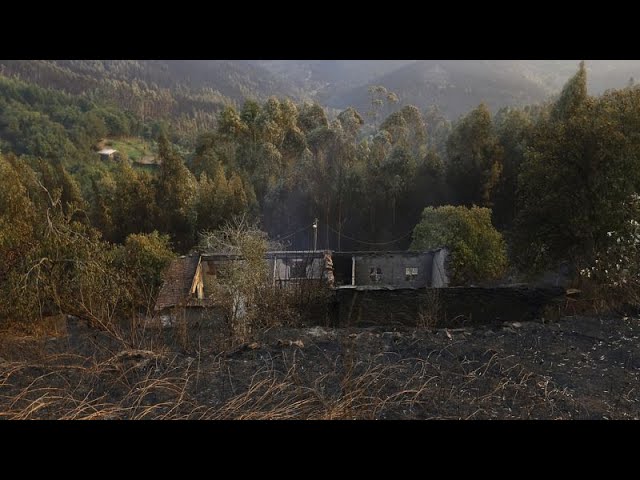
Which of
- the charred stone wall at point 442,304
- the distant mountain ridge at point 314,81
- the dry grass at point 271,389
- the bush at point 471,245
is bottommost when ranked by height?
the dry grass at point 271,389

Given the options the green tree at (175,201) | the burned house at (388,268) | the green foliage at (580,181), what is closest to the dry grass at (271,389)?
the green foliage at (580,181)

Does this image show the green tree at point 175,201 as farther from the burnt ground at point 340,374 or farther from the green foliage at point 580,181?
the burnt ground at point 340,374

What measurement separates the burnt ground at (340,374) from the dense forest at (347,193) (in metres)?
0.69

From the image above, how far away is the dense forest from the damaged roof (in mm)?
397

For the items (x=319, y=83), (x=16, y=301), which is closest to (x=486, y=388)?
(x=16, y=301)

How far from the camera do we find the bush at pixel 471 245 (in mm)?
12484

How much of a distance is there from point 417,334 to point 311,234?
52.0ft

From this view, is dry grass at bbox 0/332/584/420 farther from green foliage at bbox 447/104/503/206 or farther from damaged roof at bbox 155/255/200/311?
green foliage at bbox 447/104/503/206

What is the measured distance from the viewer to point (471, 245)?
12.7 meters

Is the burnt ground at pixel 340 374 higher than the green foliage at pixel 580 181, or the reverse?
the green foliage at pixel 580 181

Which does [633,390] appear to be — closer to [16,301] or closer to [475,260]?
[16,301]

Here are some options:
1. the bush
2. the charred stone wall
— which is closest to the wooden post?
the bush

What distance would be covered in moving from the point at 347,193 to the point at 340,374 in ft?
55.0

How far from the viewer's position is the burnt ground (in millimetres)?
2691
